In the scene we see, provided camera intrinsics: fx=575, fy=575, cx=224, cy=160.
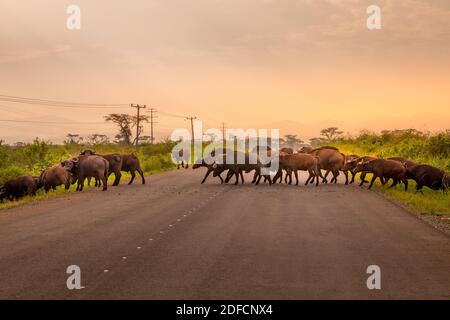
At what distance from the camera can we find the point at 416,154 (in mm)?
35719

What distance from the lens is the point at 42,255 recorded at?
31.0ft

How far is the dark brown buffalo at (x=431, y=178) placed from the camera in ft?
66.6

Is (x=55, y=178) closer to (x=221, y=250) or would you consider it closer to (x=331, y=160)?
(x=331, y=160)

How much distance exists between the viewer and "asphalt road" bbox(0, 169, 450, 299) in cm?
723

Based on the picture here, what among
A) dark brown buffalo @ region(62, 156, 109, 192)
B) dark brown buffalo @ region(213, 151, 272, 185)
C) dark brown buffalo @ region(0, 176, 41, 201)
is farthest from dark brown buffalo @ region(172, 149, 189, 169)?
dark brown buffalo @ region(0, 176, 41, 201)

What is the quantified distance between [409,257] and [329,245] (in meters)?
1.48

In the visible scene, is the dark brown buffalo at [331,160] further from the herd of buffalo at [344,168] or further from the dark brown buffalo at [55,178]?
the dark brown buffalo at [55,178]

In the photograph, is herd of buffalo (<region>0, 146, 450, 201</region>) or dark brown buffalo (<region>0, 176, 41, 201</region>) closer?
herd of buffalo (<region>0, 146, 450, 201</region>)

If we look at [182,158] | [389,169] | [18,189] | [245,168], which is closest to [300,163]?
[245,168]

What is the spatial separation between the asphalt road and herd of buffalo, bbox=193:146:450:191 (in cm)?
388

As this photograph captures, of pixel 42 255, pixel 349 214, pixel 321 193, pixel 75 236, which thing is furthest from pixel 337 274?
pixel 321 193

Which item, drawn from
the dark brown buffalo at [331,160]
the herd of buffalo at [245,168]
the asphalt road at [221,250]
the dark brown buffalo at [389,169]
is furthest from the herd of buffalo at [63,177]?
the dark brown buffalo at [389,169]

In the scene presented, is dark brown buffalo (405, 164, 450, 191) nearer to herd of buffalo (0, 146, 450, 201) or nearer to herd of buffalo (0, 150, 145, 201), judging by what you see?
herd of buffalo (0, 146, 450, 201)
